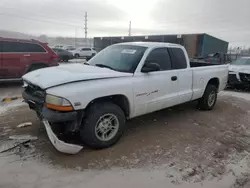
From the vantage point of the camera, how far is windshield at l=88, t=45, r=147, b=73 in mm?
4043

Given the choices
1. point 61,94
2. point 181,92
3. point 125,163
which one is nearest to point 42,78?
point 61,94

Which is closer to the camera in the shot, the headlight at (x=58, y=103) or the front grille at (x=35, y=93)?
the headlight at (x=58, y=103)

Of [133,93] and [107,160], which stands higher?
[133,93]

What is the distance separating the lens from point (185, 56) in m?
5.06

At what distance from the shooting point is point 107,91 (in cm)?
343

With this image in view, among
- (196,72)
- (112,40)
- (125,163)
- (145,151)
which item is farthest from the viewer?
(112,40)

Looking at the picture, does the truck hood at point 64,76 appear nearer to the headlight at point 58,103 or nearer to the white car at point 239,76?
the headlight at point 58,103

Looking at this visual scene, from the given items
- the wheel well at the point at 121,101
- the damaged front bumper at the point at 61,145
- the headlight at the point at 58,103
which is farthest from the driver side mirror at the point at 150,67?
the damaged front bumper at the point at 61,145

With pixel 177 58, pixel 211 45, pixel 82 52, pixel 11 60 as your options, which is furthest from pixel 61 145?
pixel 211 45

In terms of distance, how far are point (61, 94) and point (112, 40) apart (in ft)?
120

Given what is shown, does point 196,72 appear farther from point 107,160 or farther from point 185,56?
point 107,160

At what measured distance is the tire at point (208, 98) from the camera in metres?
5.81

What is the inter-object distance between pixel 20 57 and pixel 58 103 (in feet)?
21.1

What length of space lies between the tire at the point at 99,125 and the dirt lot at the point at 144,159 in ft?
0.48
